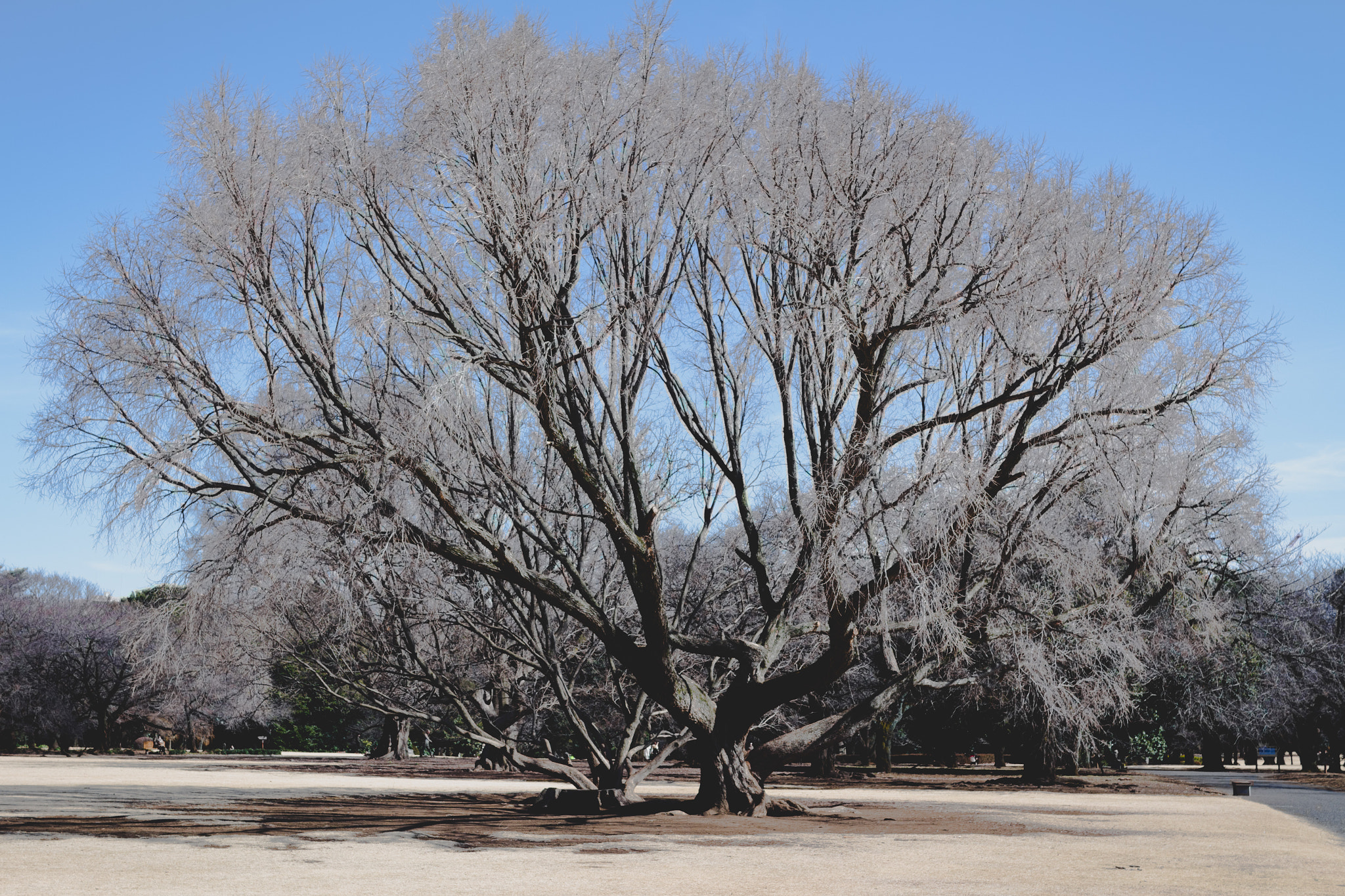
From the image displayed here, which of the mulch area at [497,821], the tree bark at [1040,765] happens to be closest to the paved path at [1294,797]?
the tree bark at [1040,765]

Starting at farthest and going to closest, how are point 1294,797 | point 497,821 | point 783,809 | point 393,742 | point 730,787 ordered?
point 393,742, point 1294,797, point 783,809, point 730,787, point 497,821

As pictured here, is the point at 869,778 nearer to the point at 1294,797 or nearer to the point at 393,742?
the point at 1294,797

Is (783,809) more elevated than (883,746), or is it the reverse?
(883,746)

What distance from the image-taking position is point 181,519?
13.3m

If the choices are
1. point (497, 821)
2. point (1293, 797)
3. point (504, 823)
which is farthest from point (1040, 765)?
point (504, 823)

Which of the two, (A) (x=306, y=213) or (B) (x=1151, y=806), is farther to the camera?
(B) (x=1151, y=806)

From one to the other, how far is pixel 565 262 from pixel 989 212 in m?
5.58

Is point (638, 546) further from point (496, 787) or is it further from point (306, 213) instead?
point (496, 787)

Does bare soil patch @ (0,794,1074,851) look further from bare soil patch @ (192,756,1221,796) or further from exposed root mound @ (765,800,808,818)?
bare soil patch @ (192,756,1221,796)

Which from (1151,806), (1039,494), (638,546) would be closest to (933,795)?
(1151,806)

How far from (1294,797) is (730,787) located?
840 inches

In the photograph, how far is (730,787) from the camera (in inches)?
704

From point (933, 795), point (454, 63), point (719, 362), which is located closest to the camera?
point (454, 63)

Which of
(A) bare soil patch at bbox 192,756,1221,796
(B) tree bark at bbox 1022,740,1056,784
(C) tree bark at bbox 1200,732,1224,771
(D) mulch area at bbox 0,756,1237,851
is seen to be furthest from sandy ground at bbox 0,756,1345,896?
(C) tree bark at bbox 1200,732,1224,771
